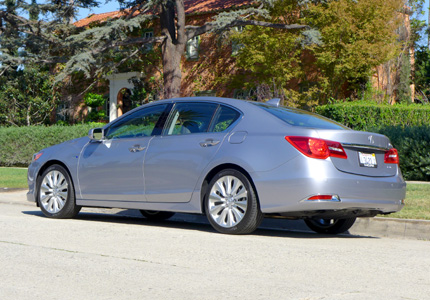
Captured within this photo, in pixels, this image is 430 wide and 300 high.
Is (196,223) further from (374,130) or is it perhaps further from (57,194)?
(374,130)

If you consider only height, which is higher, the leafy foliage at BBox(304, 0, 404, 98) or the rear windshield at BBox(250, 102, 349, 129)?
the leafy foliage at BBox(304, 0, 404, 98)

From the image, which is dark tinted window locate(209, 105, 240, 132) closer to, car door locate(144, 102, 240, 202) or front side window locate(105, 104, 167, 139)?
car door locate(144, 102, 240, 202)

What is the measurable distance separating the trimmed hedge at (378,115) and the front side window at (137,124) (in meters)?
15.0

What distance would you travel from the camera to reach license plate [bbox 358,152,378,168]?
24.3 feet

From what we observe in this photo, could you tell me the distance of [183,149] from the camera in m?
8.20

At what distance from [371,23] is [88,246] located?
22191mm

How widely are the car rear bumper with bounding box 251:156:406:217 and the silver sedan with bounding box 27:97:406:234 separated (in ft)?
0.04

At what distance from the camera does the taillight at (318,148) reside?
7.18 meters

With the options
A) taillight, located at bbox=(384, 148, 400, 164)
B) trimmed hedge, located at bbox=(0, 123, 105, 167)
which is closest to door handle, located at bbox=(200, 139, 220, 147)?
taillight, located at bbox=(384, 148, 400, 164)

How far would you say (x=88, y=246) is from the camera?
6.83m

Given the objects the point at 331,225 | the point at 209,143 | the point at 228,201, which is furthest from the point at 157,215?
the point at 331,225

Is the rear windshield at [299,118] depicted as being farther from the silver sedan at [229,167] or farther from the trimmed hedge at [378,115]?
the trimmed hedge at [378,115]

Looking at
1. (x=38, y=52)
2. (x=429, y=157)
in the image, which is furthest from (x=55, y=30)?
(x=429, y=157)

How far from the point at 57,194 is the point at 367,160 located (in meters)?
4.43
